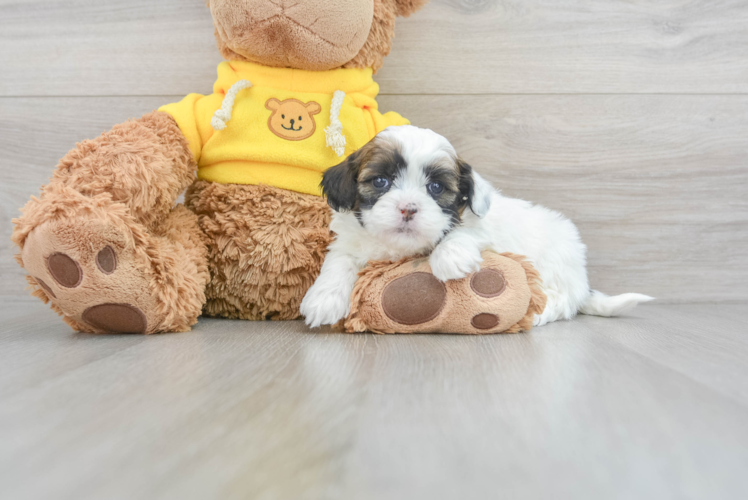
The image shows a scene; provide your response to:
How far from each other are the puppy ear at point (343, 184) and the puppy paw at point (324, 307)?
0.66 ft

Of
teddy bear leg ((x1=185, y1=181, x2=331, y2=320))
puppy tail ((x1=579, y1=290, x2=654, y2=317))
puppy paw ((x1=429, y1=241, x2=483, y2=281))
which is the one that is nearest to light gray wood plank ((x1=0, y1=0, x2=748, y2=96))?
teddy bear leg ((x1=185, y1=181, x2=331, y2=320))

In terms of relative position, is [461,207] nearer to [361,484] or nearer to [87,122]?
[361,484]

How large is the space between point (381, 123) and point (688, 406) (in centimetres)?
103

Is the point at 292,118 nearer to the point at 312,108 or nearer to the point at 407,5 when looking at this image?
the point at 312,108

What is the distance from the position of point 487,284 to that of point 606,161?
36.7 inches

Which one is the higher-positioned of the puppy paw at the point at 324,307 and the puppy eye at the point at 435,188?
the puppy eye at the point at 435,188

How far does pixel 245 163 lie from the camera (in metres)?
1.40

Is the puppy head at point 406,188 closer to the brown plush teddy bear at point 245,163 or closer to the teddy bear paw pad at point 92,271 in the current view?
the brown plush teddy bear at point 245,163

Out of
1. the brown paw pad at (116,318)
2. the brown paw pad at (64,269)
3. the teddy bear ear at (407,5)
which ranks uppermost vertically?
the teddy bear ear at (407,5)

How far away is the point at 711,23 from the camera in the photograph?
70.4 inches

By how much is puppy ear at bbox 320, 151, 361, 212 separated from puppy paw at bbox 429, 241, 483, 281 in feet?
0.75

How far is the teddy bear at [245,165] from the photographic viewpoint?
1.19 m

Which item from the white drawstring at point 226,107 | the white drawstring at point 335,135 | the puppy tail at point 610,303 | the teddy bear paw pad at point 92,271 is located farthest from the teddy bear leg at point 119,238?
the puppy tail at point 610,303

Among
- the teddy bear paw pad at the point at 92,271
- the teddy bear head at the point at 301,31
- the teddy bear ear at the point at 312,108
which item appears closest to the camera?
the teddy bear paw pad at the point at 92,271
